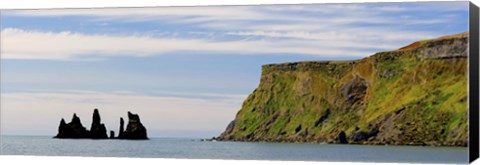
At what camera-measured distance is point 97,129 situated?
38.5 m

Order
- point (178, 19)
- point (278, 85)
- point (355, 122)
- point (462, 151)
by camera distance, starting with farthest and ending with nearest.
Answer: point (278, 85) → point (355, 122) → point (178, 19) → point (462, 151)

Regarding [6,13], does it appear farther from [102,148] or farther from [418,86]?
[418,86]

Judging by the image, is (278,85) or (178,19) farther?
(278,85)

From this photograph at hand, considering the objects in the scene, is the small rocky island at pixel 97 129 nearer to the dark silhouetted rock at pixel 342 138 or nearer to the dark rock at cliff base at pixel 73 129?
the dark rock at cliff base at pixel 73 129

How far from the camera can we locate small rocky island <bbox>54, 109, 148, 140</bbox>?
38031mm

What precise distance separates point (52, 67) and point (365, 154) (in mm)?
7645

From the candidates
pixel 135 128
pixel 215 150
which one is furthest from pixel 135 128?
pixel 215 150

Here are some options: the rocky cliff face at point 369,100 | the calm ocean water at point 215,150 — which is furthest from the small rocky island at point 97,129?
the rocky cliff face at point 369,100

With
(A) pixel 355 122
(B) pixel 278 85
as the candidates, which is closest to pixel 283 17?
(A) pixel 355 122

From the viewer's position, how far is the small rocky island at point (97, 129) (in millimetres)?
38031

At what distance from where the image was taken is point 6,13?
125 feet

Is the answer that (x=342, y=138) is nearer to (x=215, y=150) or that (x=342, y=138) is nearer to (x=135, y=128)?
(x=215, y=150)

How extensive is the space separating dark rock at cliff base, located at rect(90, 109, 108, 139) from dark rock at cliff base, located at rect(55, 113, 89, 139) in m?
0.19

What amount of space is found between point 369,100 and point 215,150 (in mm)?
5317
